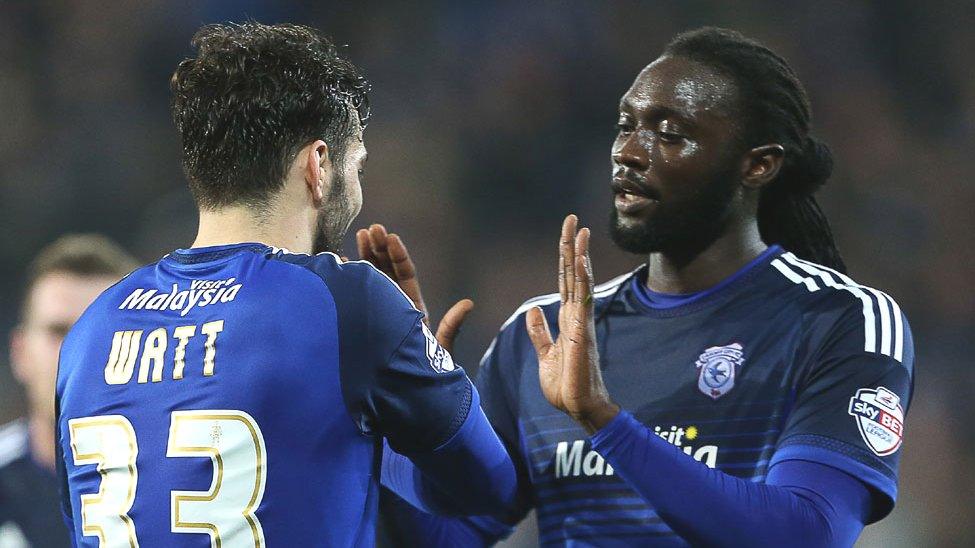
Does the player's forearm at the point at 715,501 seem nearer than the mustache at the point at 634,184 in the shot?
Yes

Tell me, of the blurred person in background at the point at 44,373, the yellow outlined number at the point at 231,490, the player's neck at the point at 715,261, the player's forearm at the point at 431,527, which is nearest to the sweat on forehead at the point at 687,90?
the player's neck at the point at 715,261

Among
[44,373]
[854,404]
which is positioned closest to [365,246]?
[854,404]

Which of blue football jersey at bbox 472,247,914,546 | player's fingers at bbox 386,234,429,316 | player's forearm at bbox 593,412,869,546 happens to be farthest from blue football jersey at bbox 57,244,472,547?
player's fingers at bbox 386,234,429,316

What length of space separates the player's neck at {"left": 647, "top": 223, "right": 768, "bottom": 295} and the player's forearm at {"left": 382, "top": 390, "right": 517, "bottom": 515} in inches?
26.0

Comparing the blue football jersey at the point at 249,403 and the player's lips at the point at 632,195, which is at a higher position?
the player's lips at the point at 632,195

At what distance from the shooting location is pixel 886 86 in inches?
321

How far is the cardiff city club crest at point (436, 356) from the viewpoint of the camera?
95.7 inches

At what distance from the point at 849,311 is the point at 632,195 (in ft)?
1.93

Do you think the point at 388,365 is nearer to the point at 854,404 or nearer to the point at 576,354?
the point at 576,354

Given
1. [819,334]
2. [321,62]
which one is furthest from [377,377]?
[819,334]

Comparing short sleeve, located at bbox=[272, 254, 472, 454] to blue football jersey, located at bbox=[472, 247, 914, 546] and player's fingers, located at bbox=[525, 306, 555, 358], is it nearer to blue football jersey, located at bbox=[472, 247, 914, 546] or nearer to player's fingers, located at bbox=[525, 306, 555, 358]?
player's fingers, located at bbox=[525, 306, 555, 358]

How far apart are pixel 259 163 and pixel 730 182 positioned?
3.96ft

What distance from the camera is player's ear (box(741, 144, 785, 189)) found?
3.05 meters

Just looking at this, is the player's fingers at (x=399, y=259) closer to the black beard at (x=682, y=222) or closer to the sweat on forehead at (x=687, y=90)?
the black beard at (x=682, y=222)
